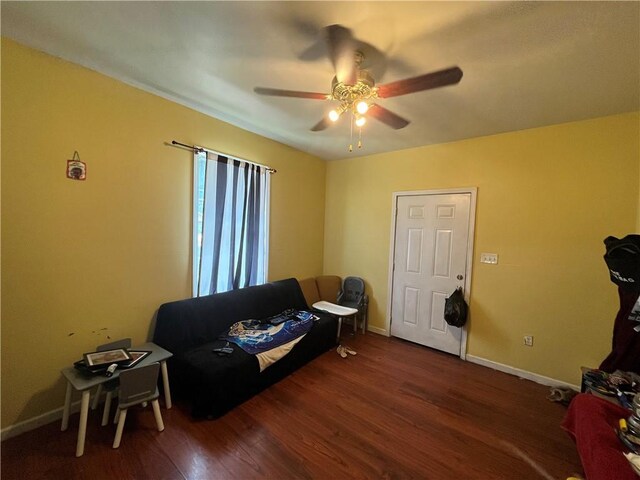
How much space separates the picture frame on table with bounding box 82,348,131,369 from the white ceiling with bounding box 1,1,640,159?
2121 millimetres

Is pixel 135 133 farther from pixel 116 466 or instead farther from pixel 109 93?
pixel 116 466

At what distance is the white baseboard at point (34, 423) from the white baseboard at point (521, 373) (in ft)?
12.7

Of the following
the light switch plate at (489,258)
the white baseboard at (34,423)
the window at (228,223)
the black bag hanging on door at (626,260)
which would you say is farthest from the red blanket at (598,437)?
the white baseboard at (34,423)

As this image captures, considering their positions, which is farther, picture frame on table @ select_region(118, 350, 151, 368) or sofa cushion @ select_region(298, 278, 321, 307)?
sofa cushion @ select_region(298, 278, 321, 307)

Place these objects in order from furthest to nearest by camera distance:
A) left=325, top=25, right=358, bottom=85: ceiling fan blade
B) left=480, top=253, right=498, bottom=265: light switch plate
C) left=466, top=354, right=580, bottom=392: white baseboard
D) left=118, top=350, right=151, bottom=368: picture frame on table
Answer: left=480, top=253, right=498, bottom=265: light switch plate → left=466, top=354, right=580, bottom=392: white baseboard → left=118, top=350, right=151, bottom=368: picture frame on table → left=325, top=25, right=358, bottom=85: ceiling fan blade

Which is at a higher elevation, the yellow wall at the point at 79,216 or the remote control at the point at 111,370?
the yellow wall at the point at 79,216

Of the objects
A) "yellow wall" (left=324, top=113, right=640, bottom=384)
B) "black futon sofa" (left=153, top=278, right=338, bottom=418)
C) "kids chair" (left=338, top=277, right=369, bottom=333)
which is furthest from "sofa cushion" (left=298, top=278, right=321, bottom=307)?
"yellow wall" (left=324, top=113, right=640, bottom=384)

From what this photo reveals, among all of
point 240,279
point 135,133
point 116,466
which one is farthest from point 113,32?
point 116,466

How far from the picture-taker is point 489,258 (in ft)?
9.51

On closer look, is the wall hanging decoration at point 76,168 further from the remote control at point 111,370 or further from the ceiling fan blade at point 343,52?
the ceiling fan blade at point 343,52

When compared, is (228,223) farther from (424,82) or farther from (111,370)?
(424,82)

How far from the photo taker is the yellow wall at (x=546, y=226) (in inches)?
91.0

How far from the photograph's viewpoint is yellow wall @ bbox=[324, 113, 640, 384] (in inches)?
91.0

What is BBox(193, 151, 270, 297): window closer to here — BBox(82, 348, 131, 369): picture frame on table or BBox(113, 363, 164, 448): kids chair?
BBox(82, 348, 131, 369): picture frame on table
